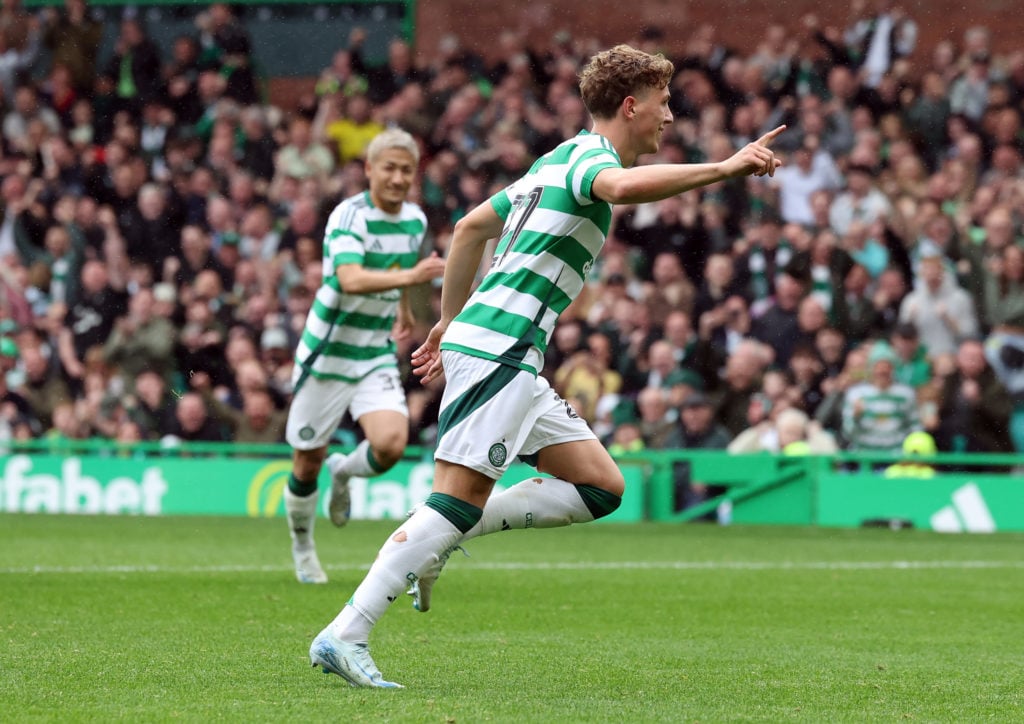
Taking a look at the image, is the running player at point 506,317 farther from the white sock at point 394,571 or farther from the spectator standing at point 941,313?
the spectator standing at point 941,313

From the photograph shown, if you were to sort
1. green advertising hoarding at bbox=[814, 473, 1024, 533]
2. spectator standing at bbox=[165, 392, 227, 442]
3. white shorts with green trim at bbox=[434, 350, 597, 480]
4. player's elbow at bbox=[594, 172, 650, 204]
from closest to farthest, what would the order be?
player's elbow at bbox=[594, 172, 650, 204] → white shorts with green trim at bbox=[434, 350, 597, 480] → green advertising hoarding at bbox=[814, 473, 1024, 533] → spectator standing at bbox=[165, 392, 227, 442]

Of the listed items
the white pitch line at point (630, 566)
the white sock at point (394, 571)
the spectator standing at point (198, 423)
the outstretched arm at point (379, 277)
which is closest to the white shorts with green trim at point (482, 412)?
the white sock at point (394, 571)

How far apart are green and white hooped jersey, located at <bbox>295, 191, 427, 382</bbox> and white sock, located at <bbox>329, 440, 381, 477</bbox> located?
17.1 inches

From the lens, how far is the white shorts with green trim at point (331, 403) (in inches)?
392

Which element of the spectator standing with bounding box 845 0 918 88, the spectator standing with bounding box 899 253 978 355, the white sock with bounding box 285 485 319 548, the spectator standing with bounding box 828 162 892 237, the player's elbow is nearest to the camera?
the player's elbow

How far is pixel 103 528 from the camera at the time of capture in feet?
48.4

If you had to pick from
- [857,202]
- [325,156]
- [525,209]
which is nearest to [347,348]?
[525,209]

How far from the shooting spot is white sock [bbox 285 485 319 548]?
32.4 feet

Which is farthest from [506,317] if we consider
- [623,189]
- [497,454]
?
[623,189]

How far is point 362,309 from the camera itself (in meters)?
9.99

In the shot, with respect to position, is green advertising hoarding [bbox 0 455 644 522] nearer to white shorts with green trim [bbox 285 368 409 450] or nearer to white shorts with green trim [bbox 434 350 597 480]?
white shorts with green trim [bbox 285 368 409 450]

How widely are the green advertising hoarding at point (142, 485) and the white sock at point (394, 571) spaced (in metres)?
11.3

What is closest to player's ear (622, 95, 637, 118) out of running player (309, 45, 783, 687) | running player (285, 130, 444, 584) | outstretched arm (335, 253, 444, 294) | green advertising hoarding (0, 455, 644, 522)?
running player (309, 45, 783, 687)

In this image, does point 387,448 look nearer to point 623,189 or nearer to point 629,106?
point 629,106
